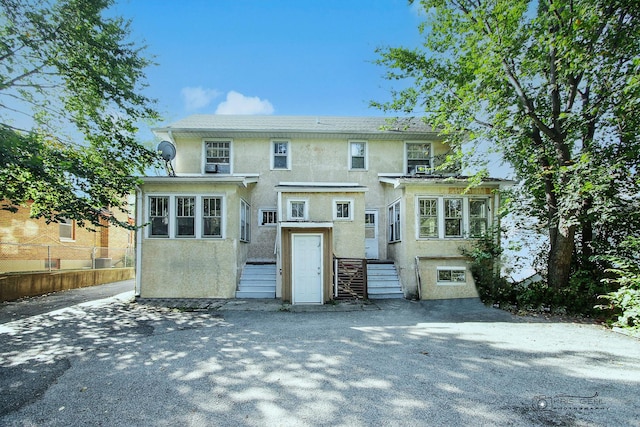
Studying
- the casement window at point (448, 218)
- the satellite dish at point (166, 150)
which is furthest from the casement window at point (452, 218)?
the satellite dish at point (166, 150)

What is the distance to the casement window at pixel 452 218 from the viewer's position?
452 inches

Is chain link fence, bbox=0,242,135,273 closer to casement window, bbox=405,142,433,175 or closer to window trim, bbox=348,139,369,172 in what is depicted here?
window trim, bbox=348,139,369,172

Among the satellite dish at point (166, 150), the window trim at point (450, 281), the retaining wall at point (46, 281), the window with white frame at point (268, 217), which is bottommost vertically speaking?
the retaining wall at point (46, 281)

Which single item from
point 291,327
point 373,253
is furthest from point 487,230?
point 291,327

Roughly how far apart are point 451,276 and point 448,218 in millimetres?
2067

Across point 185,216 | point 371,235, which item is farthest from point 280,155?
point 371,235

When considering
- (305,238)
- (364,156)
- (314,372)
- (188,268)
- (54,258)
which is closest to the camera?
(314,372)

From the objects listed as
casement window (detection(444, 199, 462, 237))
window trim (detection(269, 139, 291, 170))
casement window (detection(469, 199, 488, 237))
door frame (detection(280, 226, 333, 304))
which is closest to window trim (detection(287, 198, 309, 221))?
door frame (detection(280, 226, 333, 304))

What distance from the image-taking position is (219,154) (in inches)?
556

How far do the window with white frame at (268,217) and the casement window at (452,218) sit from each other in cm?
696

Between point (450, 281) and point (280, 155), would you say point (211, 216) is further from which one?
point (450, 281)

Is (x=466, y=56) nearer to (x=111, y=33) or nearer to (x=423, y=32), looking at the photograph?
(x=423, y=32)

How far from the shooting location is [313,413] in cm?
357

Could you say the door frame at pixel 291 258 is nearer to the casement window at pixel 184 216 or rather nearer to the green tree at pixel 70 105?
the casement window at pixel 184 216
